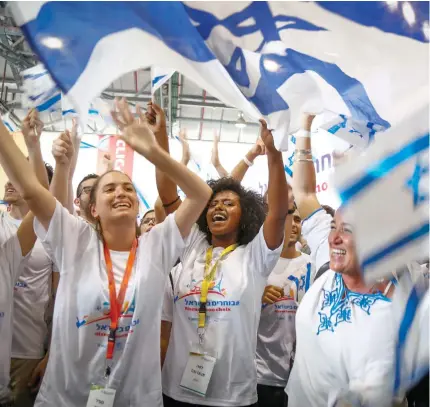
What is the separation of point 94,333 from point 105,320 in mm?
53

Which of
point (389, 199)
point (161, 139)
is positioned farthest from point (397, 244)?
point (161, 139)

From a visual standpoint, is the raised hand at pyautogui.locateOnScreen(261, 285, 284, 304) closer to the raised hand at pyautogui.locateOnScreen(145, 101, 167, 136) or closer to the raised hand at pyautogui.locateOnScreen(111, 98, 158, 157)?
the raised hand at pyautogui.locateOnScreen(145, 101, 167, 136)

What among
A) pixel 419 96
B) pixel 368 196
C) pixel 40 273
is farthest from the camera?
pixel 40 273

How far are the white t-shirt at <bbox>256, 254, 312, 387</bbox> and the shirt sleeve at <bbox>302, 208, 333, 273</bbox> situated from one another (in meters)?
0.39

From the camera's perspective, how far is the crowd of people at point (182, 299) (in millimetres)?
Result: 1282

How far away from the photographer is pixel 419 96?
97 cm

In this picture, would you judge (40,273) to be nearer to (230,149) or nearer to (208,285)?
(208,285)

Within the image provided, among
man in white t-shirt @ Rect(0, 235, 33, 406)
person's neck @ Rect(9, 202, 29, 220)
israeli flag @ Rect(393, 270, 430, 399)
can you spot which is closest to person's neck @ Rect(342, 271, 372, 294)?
israeli flag @ Rect(393, 270, 430, 399)

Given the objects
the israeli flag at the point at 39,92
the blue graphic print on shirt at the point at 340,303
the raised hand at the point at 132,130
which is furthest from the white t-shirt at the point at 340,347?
the israeli flag at the point at 39,92

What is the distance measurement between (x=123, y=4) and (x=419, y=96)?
718mm

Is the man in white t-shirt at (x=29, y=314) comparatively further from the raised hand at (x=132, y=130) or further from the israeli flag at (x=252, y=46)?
the israeli flag at (x=252, y=46)

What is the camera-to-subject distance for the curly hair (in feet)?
6.64

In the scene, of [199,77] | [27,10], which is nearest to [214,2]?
[199,77]

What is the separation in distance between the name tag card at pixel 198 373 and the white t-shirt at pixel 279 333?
0.53 meters
